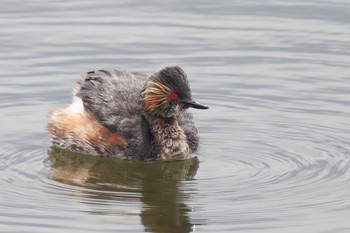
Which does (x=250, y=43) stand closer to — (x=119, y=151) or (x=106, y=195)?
(x=119, y=151)

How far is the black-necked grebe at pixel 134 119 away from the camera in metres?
13.6

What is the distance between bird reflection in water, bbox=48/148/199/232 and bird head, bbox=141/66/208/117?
0.62 metres

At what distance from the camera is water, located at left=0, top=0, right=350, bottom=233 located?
38.9ft

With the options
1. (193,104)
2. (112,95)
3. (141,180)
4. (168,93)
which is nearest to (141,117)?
(112,95)

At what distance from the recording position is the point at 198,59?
54.9ft

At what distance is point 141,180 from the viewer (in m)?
13.1

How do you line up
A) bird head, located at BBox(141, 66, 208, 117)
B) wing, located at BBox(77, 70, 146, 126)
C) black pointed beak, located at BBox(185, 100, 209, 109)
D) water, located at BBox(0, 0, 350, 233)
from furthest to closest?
wing, located at BBox(77, 70, 146, 126) → bird head, located at BBox(141, 66, 208, 117) → black pointed beak, located at BBox(185, 100, 209, 109) → water, located at BBox(0, 0, 350, 233)

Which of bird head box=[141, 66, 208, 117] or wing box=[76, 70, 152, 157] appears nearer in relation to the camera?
bird head box=[141, 66, 208, 117]

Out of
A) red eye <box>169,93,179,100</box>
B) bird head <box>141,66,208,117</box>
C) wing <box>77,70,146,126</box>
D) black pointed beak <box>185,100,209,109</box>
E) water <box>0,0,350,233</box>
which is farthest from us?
wing <box>77,70,146,126</box>

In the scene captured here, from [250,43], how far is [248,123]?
277 centimetres

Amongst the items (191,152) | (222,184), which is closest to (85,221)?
(222,184)

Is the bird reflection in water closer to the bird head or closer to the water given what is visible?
the water

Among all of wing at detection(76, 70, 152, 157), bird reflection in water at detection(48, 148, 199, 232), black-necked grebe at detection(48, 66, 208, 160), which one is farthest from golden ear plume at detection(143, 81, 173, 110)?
bird reflection in water at detection(48, 148, 199, 232)

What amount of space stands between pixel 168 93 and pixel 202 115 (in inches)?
64.9
